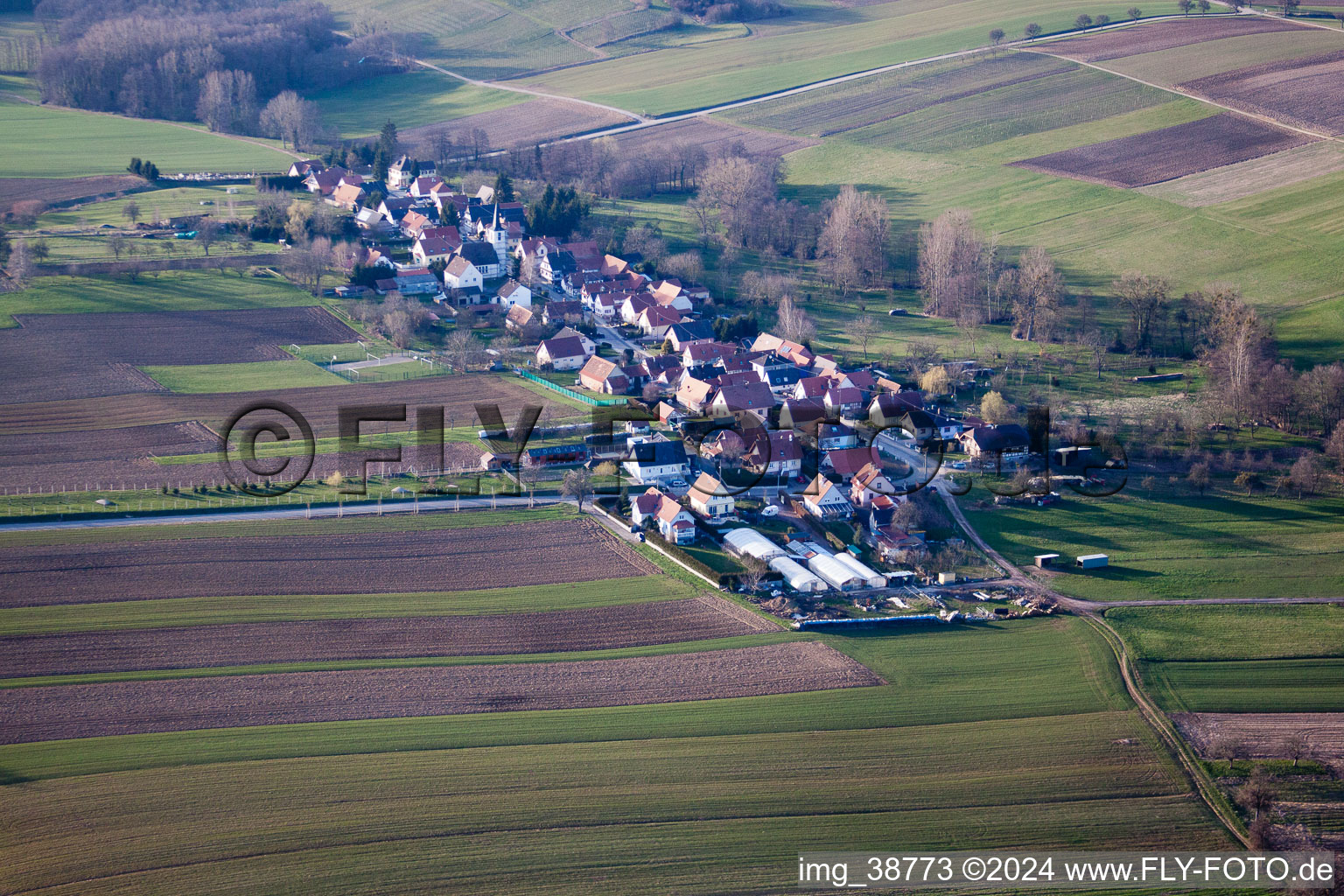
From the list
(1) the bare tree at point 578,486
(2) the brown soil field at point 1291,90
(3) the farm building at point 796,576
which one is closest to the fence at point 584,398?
(1) the bare tree at point 578,486

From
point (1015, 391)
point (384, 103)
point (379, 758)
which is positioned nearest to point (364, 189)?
point (384, 103)

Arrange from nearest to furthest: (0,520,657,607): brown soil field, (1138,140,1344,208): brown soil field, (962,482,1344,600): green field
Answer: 1. (0,520,657,607): brown soil field
2. (962,482,1344,600): green field
3. (1138,140,1344,208): brown soil field

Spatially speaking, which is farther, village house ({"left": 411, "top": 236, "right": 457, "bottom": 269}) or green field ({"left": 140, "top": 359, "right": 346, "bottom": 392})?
village house ({"left": 411, "top": 236, "right": 457, "bottom": 269})

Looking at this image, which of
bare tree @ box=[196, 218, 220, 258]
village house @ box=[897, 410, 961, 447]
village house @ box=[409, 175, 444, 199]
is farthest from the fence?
village house @ box=[409, 175, 444, 199]

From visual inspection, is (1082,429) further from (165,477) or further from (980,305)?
(165,477)

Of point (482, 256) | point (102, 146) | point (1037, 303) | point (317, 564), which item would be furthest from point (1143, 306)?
point (102, 146)

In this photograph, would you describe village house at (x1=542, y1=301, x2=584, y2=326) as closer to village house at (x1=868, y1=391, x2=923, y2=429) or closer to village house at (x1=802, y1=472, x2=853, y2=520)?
village house at (x1=868, y1=391, x2=923, y2=429)
